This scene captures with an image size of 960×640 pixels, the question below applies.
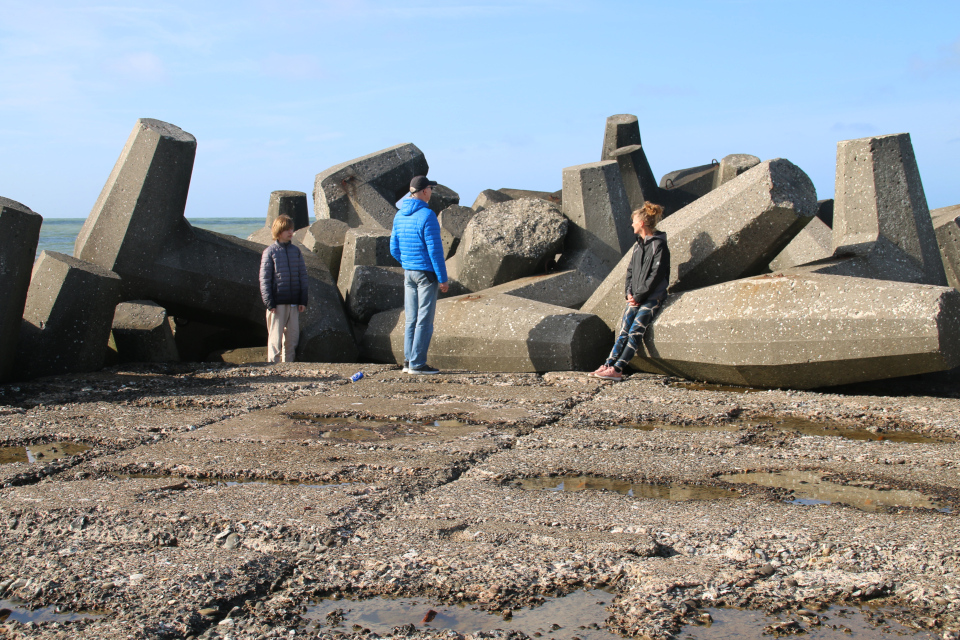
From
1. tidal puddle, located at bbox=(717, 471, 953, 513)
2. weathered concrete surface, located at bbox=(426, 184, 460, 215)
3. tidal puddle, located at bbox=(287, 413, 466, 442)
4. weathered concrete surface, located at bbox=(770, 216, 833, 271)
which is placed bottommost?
tidal puddle, located at bbox=(717, 471, 953, 513)

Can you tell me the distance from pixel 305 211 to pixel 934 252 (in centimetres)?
882

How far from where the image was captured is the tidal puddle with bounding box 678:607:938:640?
1924mm

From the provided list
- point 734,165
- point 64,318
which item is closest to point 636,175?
point 734,165

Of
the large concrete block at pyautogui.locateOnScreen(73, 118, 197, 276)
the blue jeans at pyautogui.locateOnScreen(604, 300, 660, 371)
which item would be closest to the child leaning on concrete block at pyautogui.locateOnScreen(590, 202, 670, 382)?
the blue jeans at pyautogui.locateOnScreen(604, 300, 660, 371)

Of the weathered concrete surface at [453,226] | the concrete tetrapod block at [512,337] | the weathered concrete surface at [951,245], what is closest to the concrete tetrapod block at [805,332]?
the concrete tetrapod block at [512,337]

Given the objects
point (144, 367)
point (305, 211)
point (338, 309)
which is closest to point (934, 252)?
point (338, 309)

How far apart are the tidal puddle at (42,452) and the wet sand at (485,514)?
0.8 inches

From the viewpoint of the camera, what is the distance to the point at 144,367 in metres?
6.46

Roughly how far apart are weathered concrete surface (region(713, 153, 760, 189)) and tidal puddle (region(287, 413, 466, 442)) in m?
8.97

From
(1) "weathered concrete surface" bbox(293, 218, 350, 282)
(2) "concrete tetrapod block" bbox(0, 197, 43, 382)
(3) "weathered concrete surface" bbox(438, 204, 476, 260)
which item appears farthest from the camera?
(3) "weathered concrete surface" bbox(438, 204, 476, 260)

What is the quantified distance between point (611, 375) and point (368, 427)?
207 cm

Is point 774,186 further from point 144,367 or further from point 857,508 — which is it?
point 144,367

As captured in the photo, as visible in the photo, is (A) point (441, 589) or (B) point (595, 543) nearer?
(A) point (441, 589)

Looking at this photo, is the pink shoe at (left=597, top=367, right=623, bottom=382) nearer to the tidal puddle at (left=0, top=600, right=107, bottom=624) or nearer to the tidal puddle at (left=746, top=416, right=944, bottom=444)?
the tidal puddle at (left=746, top=416, right=944, bottom=444)
